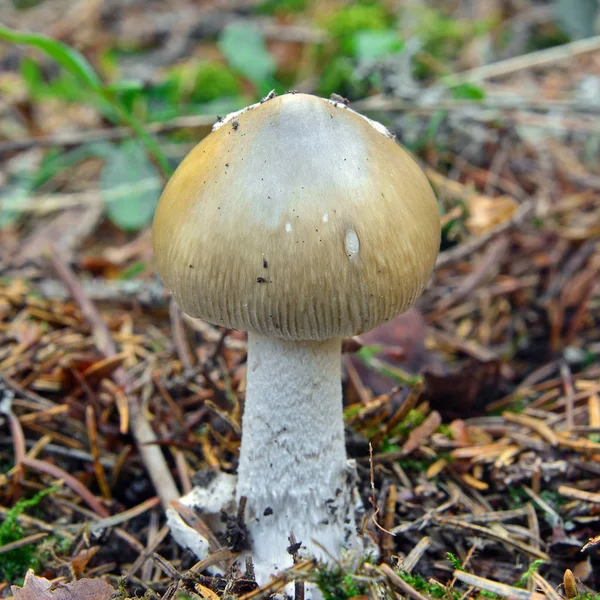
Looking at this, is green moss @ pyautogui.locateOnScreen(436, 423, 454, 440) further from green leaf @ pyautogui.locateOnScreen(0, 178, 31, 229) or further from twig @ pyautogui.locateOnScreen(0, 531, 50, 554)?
green leaf @ pyautogui.locateOnScreen(0, 178, 31, 229)

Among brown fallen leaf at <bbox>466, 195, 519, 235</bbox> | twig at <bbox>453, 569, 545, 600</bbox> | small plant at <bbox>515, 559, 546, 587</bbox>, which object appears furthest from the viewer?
brown fallen leaf at <bbox>466, 195, 519, 235</bbox>

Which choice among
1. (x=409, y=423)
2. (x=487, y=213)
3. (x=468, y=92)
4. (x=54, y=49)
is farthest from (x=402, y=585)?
(x=468, y=92)

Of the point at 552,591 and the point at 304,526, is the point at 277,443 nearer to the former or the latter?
the point at 304,526

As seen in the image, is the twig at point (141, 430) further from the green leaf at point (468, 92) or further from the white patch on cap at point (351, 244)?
the green leaf at point (468, 92)

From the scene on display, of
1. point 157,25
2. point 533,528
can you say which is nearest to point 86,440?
point 533,528

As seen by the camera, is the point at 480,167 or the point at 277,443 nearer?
the point at 277,443

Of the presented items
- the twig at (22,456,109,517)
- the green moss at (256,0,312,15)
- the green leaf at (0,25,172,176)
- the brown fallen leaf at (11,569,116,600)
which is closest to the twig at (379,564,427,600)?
the brown fallen leaf at (11,569,116,600)
